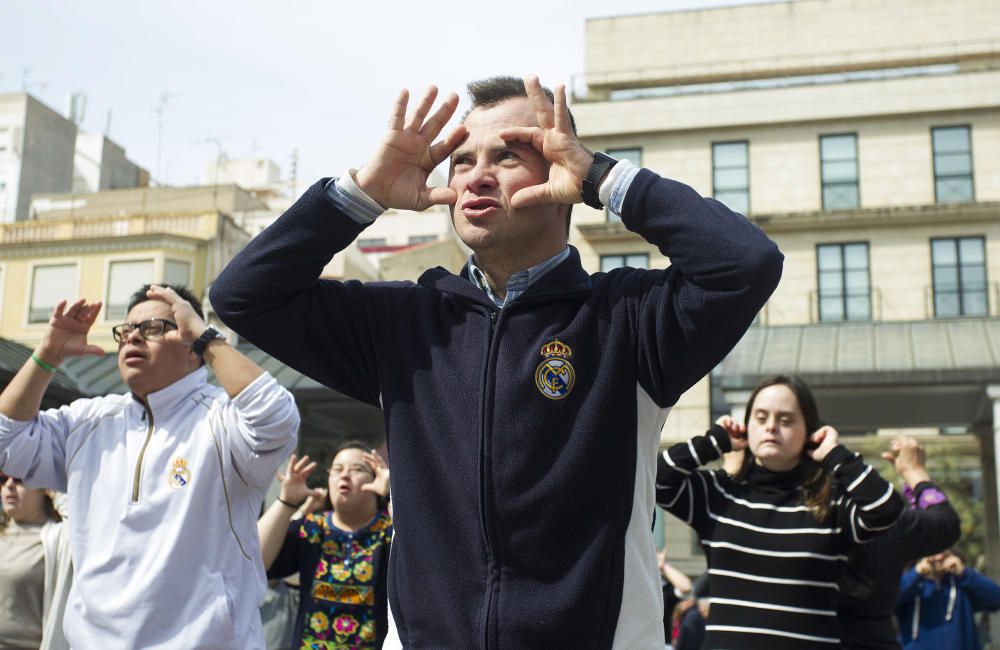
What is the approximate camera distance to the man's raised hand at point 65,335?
16.4 ft

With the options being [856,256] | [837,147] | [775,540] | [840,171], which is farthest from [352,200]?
[837,147]

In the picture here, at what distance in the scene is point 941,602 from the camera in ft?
31.1

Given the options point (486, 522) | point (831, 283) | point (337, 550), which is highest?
point (831, 283)

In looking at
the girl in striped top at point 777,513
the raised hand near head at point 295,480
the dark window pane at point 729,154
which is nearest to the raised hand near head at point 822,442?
the girl in striped top at point 777,513

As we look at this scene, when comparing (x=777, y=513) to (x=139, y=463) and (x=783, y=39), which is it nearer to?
(x=139, y=463)

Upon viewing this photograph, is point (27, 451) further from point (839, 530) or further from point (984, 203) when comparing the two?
point (984, 203)

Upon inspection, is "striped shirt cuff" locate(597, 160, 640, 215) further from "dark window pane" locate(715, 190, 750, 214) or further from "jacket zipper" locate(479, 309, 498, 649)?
"dark window pane" locate(715, 190, 750, 214)

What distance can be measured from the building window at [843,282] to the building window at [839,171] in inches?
57.3

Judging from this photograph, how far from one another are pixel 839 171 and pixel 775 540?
109 ft

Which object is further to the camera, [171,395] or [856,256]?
[856,256]

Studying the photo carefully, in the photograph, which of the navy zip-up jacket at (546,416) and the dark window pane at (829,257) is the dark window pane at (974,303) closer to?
the dark window pane at (829,257)

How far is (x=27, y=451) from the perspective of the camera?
194 inches

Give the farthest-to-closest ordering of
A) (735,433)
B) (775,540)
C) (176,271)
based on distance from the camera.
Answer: (176,271)
(735,433)
(775,540)

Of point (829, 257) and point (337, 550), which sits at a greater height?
point (829, 257)
